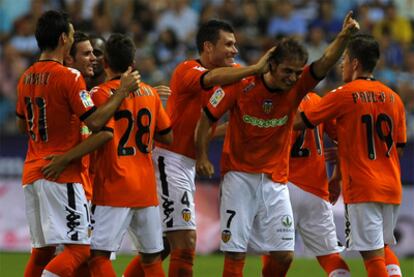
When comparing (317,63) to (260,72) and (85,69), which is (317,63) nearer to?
(260,72)

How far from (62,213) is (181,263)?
146 cm

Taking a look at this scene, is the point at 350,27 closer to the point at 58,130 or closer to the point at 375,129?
the point at 375,129

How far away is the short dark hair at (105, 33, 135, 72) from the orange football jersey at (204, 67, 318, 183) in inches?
30.3

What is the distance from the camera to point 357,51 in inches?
366

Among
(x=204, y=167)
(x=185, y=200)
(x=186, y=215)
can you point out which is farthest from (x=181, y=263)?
(x=204, y=167)

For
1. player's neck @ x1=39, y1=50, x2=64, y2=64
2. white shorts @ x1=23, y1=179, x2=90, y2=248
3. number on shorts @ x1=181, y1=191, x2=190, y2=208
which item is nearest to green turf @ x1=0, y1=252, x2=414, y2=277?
number on shorts @ x1=181, y1=191, x2=190, y2=208

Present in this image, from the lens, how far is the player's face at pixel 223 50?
372 inches

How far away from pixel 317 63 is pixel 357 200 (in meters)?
1.30

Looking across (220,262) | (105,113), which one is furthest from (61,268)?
(220,262)

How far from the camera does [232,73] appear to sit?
8.64m

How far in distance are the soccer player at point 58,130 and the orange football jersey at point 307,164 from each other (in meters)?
1.95

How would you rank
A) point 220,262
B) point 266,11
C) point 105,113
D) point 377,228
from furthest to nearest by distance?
1. point 266,11
2. point 220,262
3. point 377,228
4. point 105,113

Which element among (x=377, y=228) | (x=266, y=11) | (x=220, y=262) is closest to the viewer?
(x=377, y=228)

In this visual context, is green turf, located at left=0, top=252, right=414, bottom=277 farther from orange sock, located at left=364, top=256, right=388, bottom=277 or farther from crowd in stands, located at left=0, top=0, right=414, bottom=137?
orange sock, located at left=364, top=256, right=388, bottom=277
